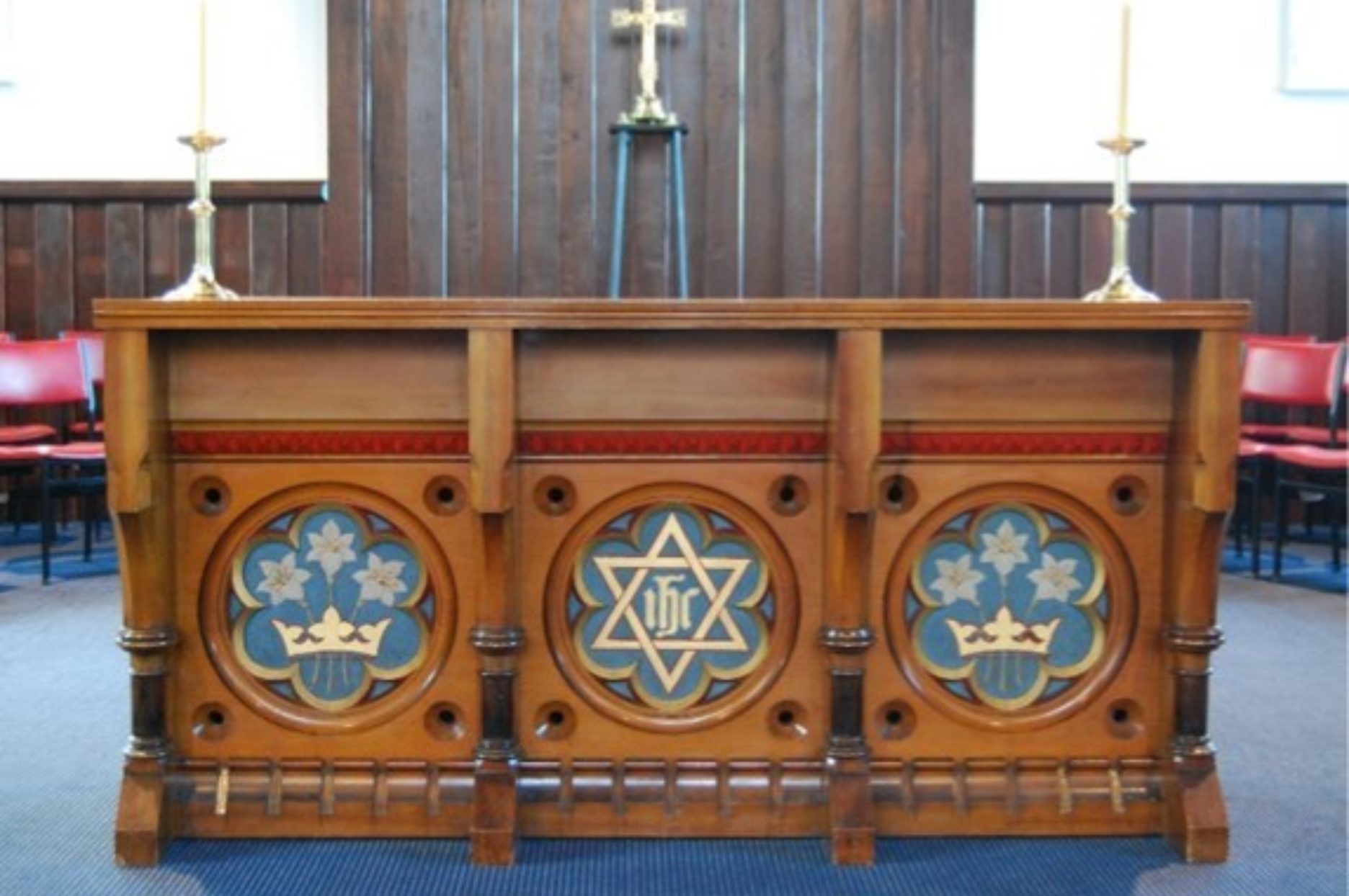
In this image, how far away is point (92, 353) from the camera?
20.9ft

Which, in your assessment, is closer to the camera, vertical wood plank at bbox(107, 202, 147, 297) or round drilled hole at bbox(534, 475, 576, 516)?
round drilled hole at bbox(534, 475, 576, 516)

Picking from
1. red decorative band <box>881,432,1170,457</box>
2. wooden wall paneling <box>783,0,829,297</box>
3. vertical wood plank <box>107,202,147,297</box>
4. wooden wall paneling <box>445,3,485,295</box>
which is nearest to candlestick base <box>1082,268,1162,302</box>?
red decorative band <box>881,432,1170,457</box>

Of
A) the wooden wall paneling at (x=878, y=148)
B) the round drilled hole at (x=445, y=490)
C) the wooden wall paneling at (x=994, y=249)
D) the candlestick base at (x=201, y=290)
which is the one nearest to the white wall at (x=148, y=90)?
the wooden wall paneling at (x=878, y=148)

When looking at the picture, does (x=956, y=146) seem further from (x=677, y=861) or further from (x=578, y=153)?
(x=677, y=861)

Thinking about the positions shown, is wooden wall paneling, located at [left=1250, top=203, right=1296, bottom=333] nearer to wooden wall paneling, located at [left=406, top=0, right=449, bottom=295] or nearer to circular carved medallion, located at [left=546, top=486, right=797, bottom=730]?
wooden wall paneling, located at [left=406, top=0, right=449, bottom=295]

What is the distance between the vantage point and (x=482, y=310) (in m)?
2.51

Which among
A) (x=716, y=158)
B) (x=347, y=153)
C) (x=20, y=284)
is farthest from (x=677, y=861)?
(x=20, y=284)

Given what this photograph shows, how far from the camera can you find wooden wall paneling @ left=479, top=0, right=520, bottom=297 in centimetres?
687

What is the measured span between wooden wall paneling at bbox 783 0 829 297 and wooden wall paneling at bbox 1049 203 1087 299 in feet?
3.68

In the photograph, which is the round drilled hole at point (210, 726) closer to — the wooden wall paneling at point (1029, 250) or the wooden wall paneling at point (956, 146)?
the wooden wall paneling at point (956, 146)

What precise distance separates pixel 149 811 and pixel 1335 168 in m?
6.29

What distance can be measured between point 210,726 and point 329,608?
30 centimetres

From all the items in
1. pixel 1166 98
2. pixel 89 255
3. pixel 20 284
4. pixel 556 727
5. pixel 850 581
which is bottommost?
pixel 556 727

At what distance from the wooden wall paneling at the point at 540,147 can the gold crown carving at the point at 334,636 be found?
4.40 meters
